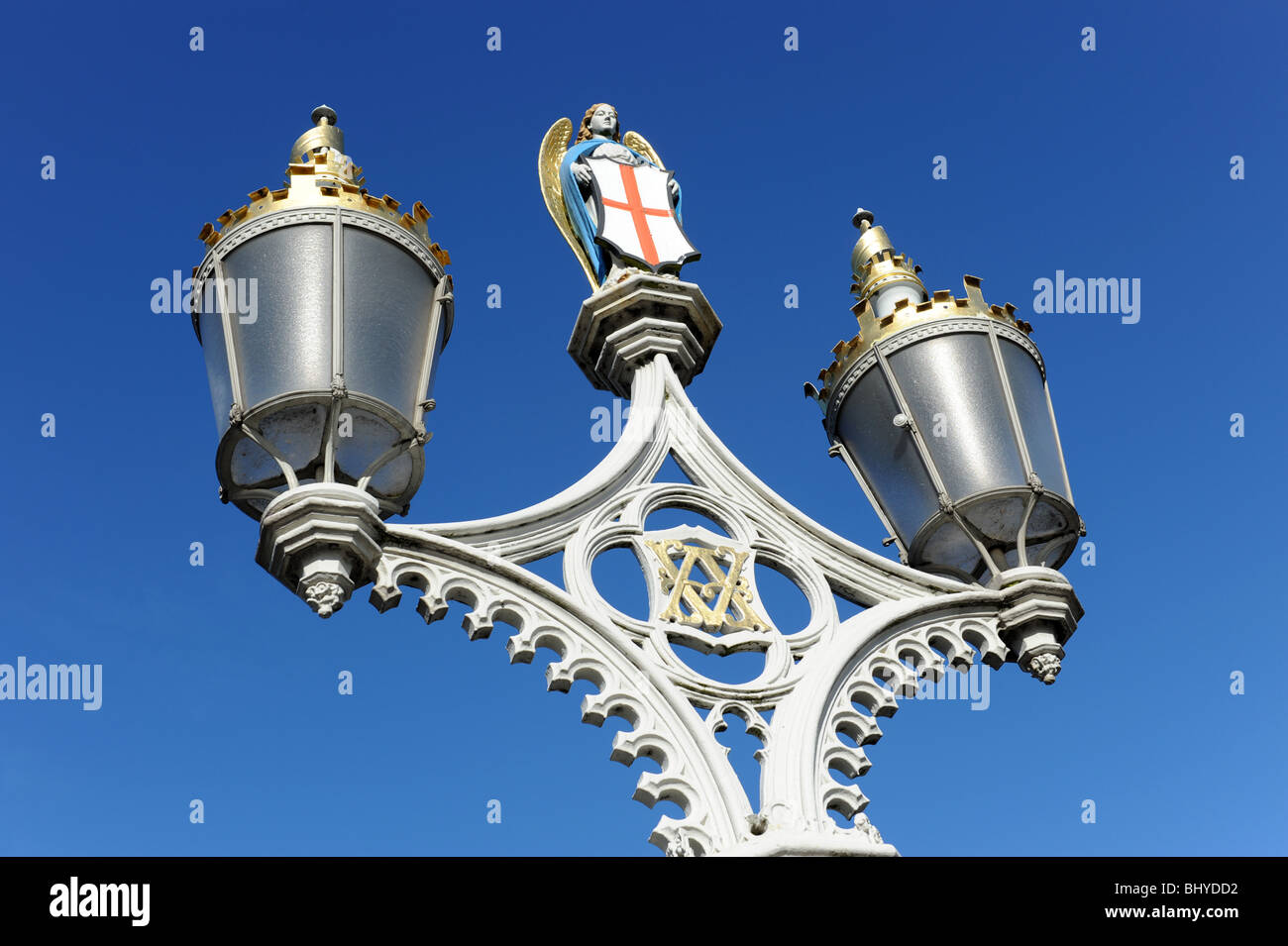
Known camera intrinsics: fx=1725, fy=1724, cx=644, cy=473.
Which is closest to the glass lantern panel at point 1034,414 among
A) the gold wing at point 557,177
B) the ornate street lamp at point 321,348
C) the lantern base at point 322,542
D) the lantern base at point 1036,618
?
Answer: the lantern base at point 1036,618

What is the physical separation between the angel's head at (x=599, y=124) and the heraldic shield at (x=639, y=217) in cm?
47

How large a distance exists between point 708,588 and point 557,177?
376 centimetres

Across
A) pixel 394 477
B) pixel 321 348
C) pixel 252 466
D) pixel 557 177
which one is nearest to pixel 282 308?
pixel 321 348

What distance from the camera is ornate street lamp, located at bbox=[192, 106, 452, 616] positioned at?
7855mm

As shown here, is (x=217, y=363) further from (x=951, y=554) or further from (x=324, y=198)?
(x=951, y=554)

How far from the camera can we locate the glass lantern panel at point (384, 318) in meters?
8.12

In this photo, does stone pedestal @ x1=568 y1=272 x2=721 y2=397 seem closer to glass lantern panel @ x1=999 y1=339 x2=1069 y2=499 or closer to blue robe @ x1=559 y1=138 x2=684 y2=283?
blue robe @ x1=559 y1=138 x2=684 y2=283

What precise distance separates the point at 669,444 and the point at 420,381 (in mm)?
1425

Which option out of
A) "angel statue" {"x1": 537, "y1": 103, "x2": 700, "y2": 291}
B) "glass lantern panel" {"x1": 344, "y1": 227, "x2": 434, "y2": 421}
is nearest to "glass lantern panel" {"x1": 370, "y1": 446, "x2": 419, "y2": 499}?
"glass lantern panel" {"x1": 344, "y1": 227, "x2": 434, "y2": 421}

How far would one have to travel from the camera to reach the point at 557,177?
11.0 metres

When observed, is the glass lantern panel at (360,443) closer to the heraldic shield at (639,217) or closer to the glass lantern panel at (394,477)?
the glass lantern panel at (394,477)

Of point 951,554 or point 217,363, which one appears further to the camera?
point 951,554
